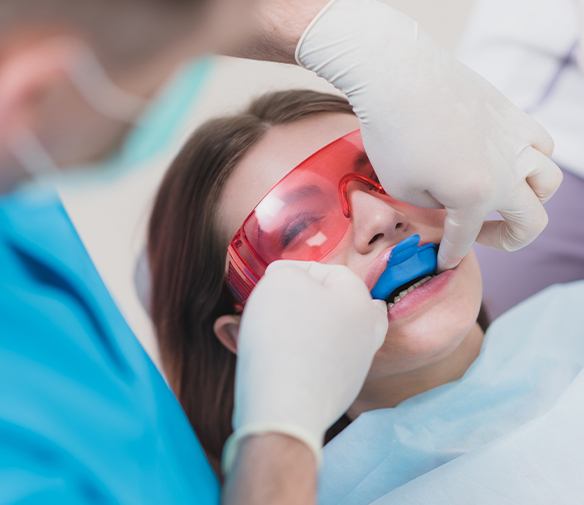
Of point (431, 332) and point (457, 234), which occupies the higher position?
point (457, 234)

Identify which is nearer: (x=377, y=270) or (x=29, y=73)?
(x=29, y=73)

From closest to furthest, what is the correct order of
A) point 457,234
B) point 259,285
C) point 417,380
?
point 259,285
point 457,234
point 417,380

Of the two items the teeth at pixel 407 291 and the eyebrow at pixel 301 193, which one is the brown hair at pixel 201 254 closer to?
the eyebrow at pixel 301 193

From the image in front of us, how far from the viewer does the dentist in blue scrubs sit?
1.90ft

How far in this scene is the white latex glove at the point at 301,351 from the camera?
0.83 m

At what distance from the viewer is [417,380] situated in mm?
1339

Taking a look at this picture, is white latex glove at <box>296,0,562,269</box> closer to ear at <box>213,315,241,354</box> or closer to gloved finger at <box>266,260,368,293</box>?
gloved finger at <box>266,260,368,293</box>

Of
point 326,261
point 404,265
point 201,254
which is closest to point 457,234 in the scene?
point 404,265

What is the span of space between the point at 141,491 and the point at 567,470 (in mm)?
650

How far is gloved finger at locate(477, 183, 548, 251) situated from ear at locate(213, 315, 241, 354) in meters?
0.43

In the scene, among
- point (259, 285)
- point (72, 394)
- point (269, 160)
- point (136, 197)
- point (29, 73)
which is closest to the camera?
point (29, 73)

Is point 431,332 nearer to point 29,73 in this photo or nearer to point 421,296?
point 421,296

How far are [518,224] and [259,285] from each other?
0.45 metres

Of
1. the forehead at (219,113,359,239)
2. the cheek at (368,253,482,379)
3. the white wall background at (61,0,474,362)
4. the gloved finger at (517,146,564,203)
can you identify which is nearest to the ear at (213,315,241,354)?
the forehead at (219,113,359,239)
